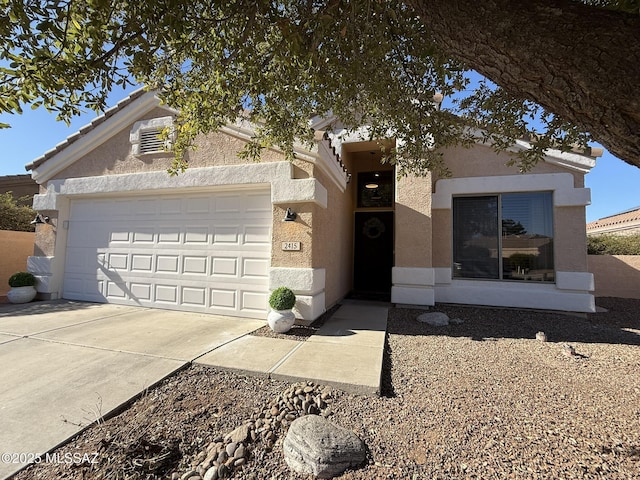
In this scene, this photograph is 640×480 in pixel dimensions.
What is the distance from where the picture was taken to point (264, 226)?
6.02m

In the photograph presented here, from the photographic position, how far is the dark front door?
31.8 ft

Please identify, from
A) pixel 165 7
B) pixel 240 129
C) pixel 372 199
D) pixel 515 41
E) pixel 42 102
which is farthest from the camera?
pixel 372 199

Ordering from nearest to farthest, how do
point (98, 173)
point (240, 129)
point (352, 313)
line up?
point (240, 129) → point (352, 313) → point (98, 173)

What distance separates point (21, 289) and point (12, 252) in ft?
11.9

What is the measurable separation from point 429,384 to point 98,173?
8642 mm

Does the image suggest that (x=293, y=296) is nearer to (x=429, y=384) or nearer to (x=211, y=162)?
(x=429, y=384)

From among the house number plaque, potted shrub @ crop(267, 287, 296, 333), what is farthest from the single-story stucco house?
potted shrub @ crop(267, 287, 296, 333)

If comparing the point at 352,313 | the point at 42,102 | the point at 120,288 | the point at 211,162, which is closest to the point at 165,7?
the point at 42,102

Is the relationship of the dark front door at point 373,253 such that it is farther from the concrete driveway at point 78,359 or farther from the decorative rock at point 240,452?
the decorative rock at point 240,452

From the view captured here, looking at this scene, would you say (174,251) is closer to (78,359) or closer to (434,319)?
(78,359)

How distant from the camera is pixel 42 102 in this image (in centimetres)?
305

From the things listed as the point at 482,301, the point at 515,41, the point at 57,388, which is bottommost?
the point at 57,388

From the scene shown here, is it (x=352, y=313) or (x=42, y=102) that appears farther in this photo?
(x=352, y=313)

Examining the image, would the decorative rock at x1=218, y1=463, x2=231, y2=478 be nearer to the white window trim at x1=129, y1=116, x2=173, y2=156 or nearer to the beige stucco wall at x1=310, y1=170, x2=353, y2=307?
the beige stucco wall at x1=310, y1=170, x2=353, y2=307
